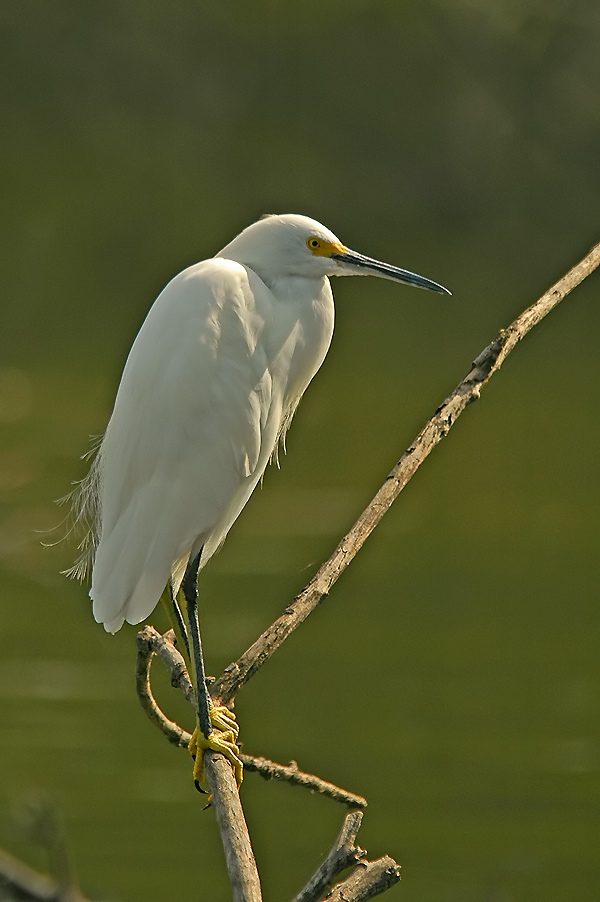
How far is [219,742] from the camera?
2.47m

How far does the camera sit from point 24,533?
691cm

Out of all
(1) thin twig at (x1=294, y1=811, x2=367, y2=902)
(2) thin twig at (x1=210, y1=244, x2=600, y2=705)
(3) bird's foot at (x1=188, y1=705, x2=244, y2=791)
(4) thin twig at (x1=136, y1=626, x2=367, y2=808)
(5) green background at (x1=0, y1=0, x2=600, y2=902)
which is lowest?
(5) green background at (x1=0, y1=0, x2=600, y2=902)

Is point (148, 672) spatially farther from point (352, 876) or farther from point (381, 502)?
point (352, 876)

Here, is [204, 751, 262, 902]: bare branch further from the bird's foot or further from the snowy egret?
the snowy egret

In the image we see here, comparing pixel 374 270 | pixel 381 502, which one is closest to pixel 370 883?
pixel 381 502

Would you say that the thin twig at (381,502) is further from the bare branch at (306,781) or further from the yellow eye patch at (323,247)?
the yellow eye patch at (323,247)

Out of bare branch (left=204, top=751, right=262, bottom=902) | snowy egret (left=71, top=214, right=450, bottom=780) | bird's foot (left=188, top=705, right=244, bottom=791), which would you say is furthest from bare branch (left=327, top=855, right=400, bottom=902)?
snowy egret (left=71, top=214, right=450, bottom=780)

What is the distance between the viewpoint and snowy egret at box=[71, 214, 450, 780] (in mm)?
2609

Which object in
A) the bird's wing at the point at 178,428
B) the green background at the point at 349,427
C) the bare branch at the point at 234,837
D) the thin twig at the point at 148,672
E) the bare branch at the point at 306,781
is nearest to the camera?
the bare branch at the point at 234,837

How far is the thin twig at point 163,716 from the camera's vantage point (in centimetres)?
221

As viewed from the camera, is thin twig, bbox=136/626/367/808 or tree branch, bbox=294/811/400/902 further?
thin twig, bbox=136/626/367/808

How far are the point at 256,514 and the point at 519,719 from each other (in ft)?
8.89

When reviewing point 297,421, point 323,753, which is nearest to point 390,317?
point 297,421

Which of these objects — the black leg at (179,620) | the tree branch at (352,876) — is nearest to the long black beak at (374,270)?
the black leg at (179,620)
